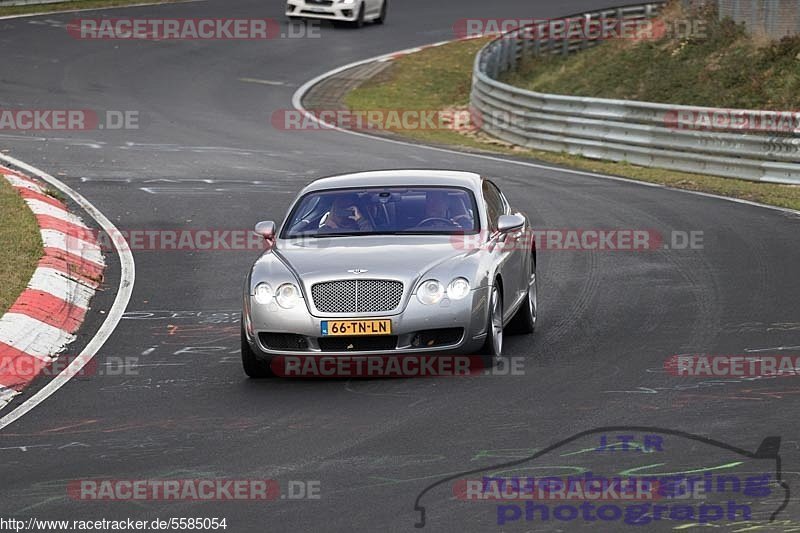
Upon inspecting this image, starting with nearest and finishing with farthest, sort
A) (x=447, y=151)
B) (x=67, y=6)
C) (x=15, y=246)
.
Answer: (x=15, y=246) < (x=447, y=151) < (x=67, y=6)

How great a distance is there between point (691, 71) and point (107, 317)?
64.1 feet

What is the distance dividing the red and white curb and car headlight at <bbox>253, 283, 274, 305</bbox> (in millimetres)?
1731

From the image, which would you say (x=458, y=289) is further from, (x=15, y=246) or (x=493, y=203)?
(x=15, y=246)

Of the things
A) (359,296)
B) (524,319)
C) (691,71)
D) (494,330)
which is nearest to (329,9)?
(691,71)

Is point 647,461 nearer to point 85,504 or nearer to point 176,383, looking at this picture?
point 85,504

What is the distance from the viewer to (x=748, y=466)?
7547mm

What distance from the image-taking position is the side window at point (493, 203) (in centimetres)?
1152

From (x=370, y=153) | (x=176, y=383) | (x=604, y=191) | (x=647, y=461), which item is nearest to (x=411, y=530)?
(x=647, y=461)

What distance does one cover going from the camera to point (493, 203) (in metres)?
12.0

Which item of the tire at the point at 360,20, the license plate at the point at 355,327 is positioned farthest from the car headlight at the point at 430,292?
the tire at the point at 360,20

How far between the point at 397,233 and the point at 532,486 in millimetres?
4089

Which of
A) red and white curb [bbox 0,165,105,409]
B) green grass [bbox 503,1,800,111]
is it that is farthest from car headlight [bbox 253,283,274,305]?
green grass [bbox 503,1,800,111]

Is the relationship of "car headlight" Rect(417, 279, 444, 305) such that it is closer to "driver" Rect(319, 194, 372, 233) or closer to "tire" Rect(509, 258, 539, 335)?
"driver" Rect(319, 194, 372, 233)

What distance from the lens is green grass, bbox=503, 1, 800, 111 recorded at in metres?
27.7
